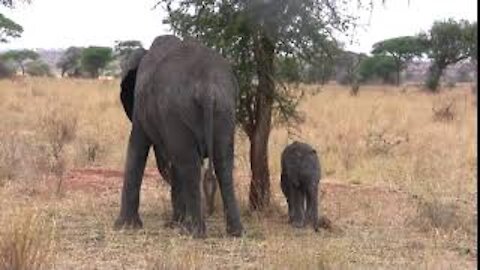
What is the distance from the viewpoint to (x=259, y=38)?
1035cm

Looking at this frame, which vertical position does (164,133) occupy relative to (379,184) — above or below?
above

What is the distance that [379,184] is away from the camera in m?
13.7

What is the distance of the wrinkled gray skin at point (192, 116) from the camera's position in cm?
861

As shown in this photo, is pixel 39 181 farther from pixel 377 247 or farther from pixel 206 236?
pixel 377 247

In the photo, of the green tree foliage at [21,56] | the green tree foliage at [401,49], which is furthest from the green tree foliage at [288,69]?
the green tree foliage at [21,56]

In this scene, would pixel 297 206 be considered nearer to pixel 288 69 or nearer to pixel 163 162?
pixel 163 162

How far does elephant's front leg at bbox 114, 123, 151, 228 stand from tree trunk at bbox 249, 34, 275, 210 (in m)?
1.61

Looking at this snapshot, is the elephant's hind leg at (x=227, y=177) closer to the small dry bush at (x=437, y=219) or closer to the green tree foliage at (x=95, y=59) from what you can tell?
the small dry bush at (x=437, y=219)

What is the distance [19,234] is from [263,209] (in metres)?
4.36

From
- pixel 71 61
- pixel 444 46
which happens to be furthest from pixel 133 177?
pixel 71 61

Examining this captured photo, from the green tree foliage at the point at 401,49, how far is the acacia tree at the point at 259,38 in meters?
A: 41.3

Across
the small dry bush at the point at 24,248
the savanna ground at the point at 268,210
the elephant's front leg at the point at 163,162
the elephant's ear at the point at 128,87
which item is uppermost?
the elephant's ear at the point at 128,87

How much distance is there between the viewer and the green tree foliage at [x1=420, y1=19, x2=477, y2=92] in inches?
1735

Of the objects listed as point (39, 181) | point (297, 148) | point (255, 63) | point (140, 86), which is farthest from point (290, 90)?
point (39, 181)
